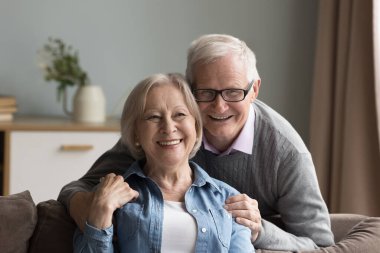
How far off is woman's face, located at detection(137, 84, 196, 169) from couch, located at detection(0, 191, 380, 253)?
1.21ft

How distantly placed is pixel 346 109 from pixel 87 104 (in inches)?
56.0

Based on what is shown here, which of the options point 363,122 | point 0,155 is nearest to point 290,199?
point 363,122

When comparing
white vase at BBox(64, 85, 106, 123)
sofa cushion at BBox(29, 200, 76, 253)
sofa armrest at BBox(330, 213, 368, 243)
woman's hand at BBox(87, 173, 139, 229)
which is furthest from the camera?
white vase at BBox(64, 85, 106, 123)

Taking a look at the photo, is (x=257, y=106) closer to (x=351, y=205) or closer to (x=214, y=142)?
(x=214, y=142)

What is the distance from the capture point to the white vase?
13.6ft

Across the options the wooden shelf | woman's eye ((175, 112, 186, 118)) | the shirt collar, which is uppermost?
woman's eye ((175, 112, 186, 118))

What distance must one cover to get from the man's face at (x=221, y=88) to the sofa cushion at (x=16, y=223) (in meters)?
0.60

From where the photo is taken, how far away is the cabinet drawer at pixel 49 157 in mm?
3938

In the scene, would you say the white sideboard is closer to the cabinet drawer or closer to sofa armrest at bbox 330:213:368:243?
the cabinet drawer

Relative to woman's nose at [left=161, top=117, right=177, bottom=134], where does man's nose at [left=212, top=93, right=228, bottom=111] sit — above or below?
above

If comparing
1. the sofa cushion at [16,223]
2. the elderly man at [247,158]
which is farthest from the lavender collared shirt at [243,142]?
the sofa cushion at [16,223]

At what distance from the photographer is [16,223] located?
7.18 ft

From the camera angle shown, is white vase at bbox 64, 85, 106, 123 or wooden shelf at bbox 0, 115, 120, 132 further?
white vase at bbox 64, 85, 106, 123

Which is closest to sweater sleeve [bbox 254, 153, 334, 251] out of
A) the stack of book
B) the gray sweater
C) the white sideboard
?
the gray sweater
